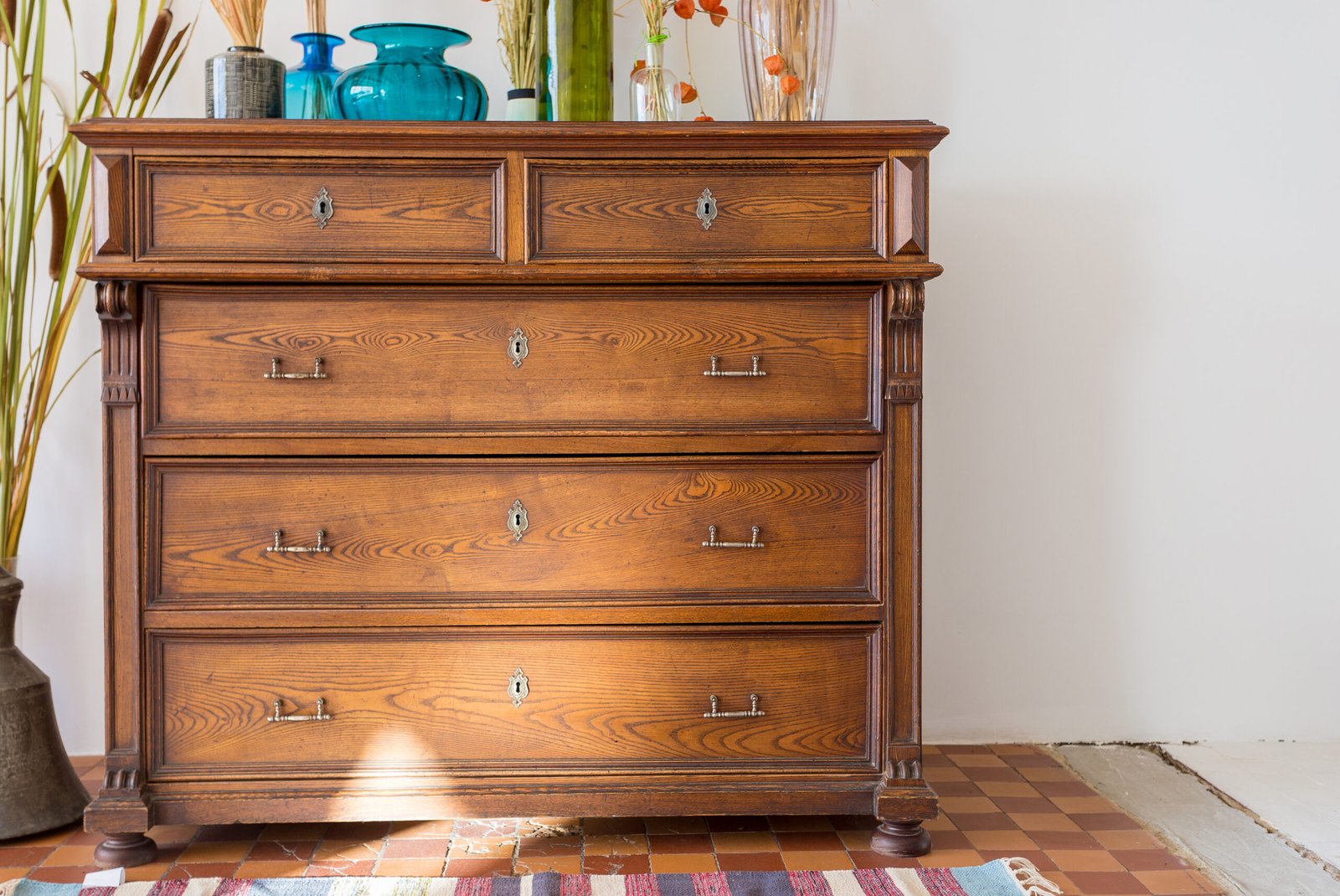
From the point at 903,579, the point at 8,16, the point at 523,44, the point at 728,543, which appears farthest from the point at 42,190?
the point at 903,579

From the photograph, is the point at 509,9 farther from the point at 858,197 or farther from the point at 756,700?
the point at 756,700

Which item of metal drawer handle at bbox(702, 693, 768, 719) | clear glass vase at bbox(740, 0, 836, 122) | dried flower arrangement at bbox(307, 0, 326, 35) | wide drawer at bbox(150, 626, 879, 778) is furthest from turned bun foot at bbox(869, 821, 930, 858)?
dried flower arrangement at bbox(307, 0, 326, 35)

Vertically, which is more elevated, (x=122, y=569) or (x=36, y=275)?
(x=36, y=275)

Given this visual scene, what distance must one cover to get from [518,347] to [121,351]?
68cm

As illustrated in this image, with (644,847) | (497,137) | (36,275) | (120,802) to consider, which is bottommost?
(644,847)

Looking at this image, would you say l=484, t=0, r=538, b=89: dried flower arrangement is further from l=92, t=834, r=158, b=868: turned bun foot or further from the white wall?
l=92, t=834, r=158, b=868: turned bun foot

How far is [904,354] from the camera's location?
1888mm

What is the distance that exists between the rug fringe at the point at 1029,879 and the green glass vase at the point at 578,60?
1.56 metres

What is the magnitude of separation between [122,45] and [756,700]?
2062 mm

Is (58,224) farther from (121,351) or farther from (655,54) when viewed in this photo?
(655,54)

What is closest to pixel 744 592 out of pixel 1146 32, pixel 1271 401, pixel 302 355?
pixel 302 355

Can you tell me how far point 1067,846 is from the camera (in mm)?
2004

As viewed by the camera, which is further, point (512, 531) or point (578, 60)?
point (578, 60)

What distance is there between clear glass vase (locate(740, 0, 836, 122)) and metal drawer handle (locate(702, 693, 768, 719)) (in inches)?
44.5
